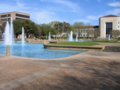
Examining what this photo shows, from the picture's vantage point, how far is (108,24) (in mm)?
101500

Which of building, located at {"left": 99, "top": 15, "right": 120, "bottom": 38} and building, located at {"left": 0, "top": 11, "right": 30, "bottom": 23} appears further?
building, located at {"left": 0, "top": 11, "right": 30, "bottom": 23}

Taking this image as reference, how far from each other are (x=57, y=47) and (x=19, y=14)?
98474 millimetres

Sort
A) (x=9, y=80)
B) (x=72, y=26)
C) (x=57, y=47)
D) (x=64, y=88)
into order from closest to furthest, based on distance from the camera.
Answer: (x=64, y=88) → (x=9, y=80) → (x=57, y=47) → (x=72, y=26)

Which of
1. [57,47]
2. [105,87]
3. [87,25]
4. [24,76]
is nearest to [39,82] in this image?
[24,76]

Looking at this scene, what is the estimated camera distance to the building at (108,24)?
318 feet

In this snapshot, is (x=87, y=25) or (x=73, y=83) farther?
(x=87, y=25)

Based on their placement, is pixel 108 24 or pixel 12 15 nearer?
pixel 108 24

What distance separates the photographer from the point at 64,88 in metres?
4.51

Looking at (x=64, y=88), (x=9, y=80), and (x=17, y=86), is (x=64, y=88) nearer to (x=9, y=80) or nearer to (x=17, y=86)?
(x=17, y=86)

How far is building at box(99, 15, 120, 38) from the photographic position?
96925 millimetres

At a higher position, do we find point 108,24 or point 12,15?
point 12,15

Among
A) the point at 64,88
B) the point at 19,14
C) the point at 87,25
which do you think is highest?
the point at 19,14

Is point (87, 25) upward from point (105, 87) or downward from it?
upward

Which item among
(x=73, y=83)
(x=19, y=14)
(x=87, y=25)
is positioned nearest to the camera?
(x=73, y=83)
